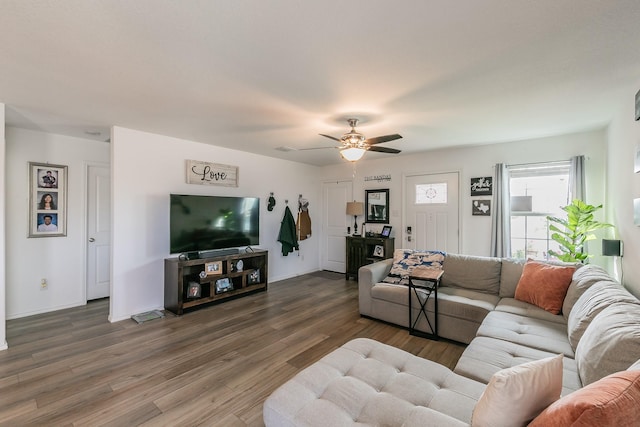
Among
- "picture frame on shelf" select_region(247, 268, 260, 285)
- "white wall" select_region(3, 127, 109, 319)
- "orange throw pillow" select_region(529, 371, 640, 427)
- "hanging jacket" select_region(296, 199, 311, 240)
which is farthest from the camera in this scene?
"hanging jacket" select_region(296, 199, 311, 240)

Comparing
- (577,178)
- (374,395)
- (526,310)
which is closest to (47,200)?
(374,395)

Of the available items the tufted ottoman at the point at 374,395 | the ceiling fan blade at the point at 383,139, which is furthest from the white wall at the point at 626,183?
the tufted ottoman at the point at 374,395

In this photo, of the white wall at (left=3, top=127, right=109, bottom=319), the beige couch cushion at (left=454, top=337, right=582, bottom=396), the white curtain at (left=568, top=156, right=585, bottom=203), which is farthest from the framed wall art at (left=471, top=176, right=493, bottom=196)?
the white wall at (left=3, top=127, right=109, bottom=319)

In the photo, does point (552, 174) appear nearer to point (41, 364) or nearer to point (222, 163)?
point (222, 163)

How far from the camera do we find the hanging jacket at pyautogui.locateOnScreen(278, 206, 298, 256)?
220 inches

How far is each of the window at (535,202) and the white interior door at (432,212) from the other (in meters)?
0.82

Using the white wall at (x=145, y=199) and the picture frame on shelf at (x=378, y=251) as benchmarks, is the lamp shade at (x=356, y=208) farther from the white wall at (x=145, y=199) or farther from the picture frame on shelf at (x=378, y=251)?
the white wall at (x=145, y=199)

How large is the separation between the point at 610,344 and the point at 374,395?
114 cm

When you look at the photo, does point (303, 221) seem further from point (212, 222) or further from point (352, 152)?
point (352, 152)

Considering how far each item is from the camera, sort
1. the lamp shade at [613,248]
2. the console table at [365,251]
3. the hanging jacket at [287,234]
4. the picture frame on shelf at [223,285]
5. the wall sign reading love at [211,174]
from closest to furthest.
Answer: the lamp shade at [613,248]
the picture frame on shelf at [223,285]
the wall sign reading love at [211,174]
the console table at [365,251]
the hanging jacket at [287,234]

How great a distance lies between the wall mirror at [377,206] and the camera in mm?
5633

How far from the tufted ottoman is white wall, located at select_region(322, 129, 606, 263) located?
3.48m


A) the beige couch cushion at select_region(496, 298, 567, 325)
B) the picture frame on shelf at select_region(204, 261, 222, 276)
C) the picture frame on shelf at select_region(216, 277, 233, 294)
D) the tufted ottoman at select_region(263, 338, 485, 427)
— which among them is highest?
the picture frame on shelf at select_region(204, 261, 222, 276)

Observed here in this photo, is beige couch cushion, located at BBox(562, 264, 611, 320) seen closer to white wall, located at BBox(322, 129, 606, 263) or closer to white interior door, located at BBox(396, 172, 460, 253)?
white wall, located at BBox(322, 129, 606, 263)
